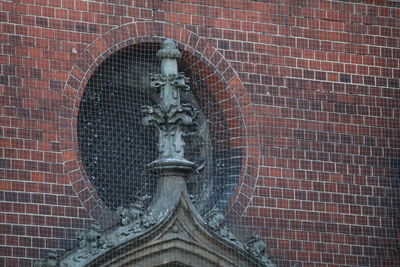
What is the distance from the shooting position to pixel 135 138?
2925 centimetres

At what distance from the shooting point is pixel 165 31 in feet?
96.7

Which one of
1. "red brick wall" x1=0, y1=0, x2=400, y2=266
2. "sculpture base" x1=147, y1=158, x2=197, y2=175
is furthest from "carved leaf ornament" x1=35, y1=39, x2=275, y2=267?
"red brick wall" x1=0, y1=0, x2=400, y2=266

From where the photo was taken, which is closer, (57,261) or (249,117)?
(57,261)

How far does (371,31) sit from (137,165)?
13.9 feet

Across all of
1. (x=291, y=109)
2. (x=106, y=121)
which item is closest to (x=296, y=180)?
(x=291, y=109)

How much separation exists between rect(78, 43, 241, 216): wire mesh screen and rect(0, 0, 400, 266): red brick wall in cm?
33

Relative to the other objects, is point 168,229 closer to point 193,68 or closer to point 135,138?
point 135,138

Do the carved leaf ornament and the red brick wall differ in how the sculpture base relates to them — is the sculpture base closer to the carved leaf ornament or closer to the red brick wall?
the carved leaf ornament

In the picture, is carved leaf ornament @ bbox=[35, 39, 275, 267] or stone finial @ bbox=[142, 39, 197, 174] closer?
carved leaf ornament @ bbox=[35, 39, 275, 267]

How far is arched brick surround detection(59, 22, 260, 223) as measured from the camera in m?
28.3

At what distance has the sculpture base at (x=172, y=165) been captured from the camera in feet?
93.0

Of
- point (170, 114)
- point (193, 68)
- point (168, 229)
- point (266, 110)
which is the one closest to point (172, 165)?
point (170, 114)

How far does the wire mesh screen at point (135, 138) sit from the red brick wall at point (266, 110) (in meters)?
0.33

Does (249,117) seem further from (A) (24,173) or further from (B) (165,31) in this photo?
(A) (24,173)
